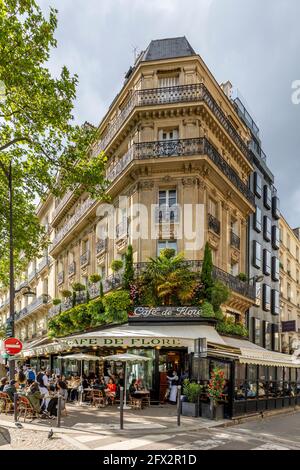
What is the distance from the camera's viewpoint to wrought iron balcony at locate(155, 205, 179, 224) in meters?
22.3

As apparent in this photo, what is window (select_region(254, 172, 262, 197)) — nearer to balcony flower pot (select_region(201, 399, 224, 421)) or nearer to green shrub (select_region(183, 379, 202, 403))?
green shrub (select_region(183, 379, 202, 403))

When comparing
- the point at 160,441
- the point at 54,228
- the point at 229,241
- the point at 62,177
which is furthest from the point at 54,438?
the point at 54,228

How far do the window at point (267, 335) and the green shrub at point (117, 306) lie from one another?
13.7 m

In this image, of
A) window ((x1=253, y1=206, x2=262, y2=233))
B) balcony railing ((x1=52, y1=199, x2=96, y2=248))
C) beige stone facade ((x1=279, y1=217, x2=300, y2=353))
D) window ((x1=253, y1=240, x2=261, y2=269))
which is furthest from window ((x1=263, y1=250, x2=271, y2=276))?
balcony railing ((x1=52, y1=199, x2=96, y2=248))

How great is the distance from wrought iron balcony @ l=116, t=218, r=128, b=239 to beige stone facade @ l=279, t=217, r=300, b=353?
17886mm

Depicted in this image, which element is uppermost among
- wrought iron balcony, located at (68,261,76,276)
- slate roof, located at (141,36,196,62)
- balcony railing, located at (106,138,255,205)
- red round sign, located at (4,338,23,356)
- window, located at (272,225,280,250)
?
slate roof, located at (141,36,196,62)

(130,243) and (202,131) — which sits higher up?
(202,131)

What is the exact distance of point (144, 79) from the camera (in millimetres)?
24047

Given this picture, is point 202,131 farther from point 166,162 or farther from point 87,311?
point 87,311

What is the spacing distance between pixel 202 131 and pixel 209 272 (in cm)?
678

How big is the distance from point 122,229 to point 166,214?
3247 mm

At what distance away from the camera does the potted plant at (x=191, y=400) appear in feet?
51.0

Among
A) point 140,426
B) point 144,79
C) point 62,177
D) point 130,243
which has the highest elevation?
point 144,79

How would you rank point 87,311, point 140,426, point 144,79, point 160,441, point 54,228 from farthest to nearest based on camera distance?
point 54,228 → point 87,311 → point 144,79 → point 140,426 → point 160,441
